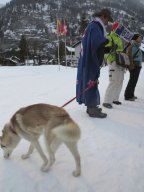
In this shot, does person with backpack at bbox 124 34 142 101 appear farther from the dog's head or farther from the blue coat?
the dog's head

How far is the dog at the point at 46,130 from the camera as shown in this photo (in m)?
3.52

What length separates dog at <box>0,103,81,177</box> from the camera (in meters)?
3.52

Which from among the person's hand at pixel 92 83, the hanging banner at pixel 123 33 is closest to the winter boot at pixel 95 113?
the person's hand at pixel 92 83

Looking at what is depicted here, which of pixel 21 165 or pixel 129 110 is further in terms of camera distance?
pixel 129 110

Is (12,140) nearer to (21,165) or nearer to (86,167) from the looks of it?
(21,165)

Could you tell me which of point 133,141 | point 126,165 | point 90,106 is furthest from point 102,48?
point 126,165

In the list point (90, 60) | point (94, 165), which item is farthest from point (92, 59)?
point (94, 165)

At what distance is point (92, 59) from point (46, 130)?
2.75 m

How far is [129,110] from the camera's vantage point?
7285 mm

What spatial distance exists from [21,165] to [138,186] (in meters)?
1.63

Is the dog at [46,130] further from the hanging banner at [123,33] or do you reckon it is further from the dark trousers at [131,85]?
the dark trousers at [131,85]

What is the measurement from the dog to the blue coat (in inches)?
Result: 92.8

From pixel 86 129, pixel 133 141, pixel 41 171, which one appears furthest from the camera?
pixel 86 129

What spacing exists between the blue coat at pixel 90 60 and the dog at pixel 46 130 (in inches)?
92.8
